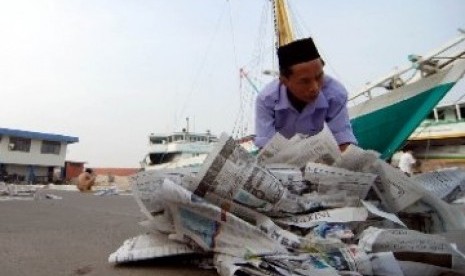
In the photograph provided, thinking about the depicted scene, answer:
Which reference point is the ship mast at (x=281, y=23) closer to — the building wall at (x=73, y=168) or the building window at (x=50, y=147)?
the building window at (x=50, y=147)

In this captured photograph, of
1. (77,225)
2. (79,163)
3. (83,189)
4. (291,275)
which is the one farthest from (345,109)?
(79,163)

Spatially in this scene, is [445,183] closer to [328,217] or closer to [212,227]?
[328,217]

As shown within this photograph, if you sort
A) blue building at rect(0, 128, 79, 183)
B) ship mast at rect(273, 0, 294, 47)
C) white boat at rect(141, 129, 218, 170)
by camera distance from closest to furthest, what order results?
ship mast at rect(273, 0, 294, 47), white boat at rect(141, 129, 218, 170), blue building at rect(0, 128, 79, 183)

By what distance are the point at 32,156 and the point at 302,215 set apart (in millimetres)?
30839

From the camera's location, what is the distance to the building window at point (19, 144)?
1110 inches

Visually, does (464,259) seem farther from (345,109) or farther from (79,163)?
Result: (79,163)

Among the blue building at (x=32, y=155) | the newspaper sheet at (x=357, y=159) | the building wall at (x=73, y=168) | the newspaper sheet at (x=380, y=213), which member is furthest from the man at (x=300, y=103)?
the building wall at (x=73, y=168)

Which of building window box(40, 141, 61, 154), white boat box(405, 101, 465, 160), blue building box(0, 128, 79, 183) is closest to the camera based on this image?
white boat box(405, 101, 465, 160)

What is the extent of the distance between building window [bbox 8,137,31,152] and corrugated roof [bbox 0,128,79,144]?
310mm

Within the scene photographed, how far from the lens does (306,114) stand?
1989mm

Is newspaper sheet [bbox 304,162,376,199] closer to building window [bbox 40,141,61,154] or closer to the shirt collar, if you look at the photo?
the shirt collar

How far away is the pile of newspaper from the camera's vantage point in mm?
995

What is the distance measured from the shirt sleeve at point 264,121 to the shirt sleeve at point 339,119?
0.87ft

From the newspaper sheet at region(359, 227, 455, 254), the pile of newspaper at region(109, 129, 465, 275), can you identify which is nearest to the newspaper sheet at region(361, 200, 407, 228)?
the pile of newspaper at region(109, 129, 465, 275)
